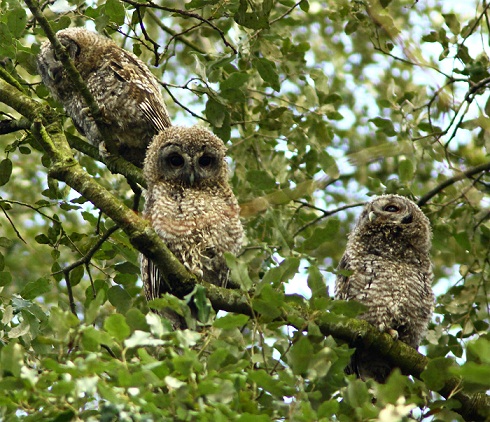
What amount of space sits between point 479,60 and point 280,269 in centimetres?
243

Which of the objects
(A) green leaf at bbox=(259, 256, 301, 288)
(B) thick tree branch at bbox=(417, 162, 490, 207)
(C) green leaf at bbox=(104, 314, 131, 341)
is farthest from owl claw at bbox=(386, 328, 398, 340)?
(C) green leaf at bbox=(104, 314, 131, 341)

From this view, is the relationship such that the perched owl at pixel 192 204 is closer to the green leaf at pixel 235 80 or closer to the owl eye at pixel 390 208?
the green leaf at pixel 235 80

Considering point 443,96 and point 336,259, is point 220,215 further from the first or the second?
point 336,259

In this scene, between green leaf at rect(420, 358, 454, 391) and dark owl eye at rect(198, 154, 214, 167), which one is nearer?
green leaf at rect(420, 358, 454, 391)

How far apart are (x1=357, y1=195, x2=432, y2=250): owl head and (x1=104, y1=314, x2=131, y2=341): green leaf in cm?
276

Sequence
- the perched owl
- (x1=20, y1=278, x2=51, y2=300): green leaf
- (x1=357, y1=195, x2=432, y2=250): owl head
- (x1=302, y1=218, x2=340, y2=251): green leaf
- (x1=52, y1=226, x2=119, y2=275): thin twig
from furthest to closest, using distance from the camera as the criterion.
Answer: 1. (x1=357, y1=195, x2=432, y2=250): owl head
2. the perched owl
3. (x1=52, y1=226, x2=119, y2=275): thin twig
4. (x1=20, y1=278, x2=51, y2=300): green leaf
5. (x1=302, y1=218, x2=340, y2=251): green leaf

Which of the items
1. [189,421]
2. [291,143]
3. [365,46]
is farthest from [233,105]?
[365,46]

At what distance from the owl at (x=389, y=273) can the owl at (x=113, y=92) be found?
1547 millimetres

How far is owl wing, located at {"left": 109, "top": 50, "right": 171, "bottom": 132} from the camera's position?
200 inches

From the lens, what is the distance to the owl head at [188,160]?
4324mm

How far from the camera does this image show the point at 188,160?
4305 millimetres

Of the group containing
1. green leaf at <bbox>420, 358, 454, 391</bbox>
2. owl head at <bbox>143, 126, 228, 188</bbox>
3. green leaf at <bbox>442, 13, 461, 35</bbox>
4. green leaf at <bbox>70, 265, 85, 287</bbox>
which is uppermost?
green leaf at <bbox>442, 13, 461, 35</bbox>

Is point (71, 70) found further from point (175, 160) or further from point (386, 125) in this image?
point (386, 125)

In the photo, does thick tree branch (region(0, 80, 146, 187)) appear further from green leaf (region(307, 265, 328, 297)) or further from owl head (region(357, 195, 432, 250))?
green leaf (region(307, 265, 328, 297))
